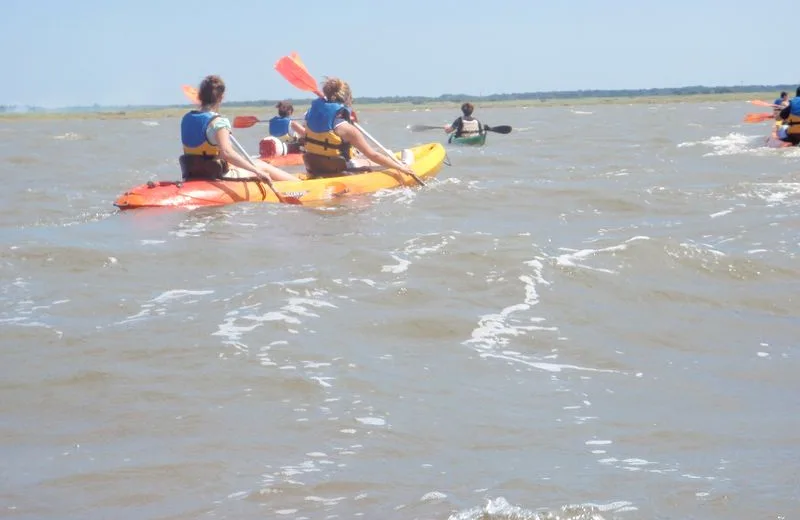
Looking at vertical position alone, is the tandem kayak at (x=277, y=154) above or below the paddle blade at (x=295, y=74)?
below

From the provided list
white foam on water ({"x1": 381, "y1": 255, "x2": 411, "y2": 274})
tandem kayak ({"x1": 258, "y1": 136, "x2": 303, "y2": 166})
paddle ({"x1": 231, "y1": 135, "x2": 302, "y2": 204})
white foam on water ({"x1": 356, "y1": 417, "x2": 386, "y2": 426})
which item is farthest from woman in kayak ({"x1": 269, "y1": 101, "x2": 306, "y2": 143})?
white foam on water ({"x1": 356, "y1": 417, "x2": 386, "y2": 426})

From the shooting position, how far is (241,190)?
386 inches

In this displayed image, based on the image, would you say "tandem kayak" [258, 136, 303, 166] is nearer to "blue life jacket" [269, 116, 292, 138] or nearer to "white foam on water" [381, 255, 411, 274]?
"blue life jacket" [269, 116, 292, 138]

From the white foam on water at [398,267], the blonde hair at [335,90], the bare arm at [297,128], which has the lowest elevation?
the white foam on water at [398,267]

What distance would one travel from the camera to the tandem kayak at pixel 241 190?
372 inches

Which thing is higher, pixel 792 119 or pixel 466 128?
pixel 792 119

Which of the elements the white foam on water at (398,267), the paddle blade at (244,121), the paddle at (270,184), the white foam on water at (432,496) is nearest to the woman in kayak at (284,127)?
the paddle blade at (244,121)

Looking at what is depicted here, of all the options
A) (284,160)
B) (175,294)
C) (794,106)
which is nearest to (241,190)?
(175,294)

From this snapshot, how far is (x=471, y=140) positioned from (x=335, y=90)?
10.0 meters

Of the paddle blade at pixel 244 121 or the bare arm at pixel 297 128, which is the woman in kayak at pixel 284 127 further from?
the paddle blade at pixel 244 121

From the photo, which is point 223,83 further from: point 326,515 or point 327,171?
point 326,515

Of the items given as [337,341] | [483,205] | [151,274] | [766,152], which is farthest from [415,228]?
[766,152]

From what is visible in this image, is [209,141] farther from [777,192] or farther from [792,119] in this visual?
[792,119]

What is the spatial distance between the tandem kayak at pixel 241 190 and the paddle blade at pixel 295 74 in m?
1.41
